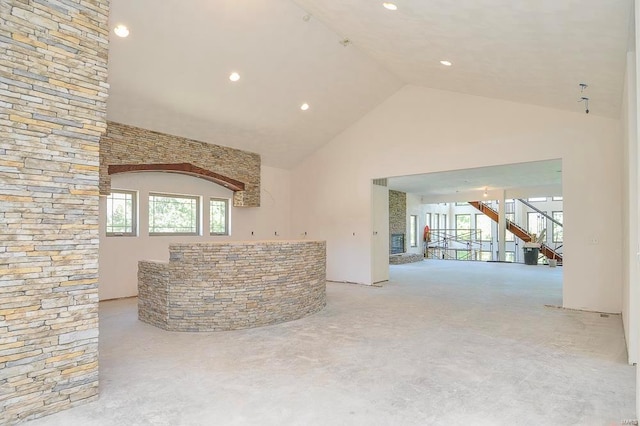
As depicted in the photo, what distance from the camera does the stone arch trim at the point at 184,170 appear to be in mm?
7113

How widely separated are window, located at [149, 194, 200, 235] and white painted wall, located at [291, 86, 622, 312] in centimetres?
282

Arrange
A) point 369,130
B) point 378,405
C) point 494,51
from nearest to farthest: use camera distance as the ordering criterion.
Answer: point 378,405 → point 494,51 → point 369,130

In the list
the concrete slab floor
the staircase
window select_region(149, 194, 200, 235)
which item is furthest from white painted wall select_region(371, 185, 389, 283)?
the staircase

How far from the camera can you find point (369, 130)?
9227 millimetres

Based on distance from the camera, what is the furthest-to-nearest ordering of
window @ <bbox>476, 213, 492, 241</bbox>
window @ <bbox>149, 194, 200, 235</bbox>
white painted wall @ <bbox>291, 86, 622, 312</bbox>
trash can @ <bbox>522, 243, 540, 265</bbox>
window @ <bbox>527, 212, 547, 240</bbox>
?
window @ <bbox>476, 213, 492, 241</bbox> → window @ <bbox>527, 212, 547, 240</bbox> → trash can @ <bbox>522, 243, 540, 265</bbox> → window @ <bbox>149, 194, 200, 235</bbox> → white painted wall @ <bbox>291, 86, 622, 312</bbox>

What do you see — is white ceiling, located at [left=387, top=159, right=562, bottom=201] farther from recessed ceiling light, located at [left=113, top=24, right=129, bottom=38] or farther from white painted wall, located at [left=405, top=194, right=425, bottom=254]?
recessed ceiling light, located at [left=113, top=24, right=129, bottom=38]

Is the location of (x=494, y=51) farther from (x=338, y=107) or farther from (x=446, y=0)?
(x=338, y=107)

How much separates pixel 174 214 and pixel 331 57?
460cm

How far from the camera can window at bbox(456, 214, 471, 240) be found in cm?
2112

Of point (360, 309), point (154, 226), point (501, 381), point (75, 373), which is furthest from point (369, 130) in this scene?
point (75, 373)

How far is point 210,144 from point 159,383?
6071mm

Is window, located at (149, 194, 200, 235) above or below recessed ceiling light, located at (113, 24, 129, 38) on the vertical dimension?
below

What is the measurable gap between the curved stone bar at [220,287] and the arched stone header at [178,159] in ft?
8.04

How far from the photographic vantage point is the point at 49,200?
2936 millimetres
